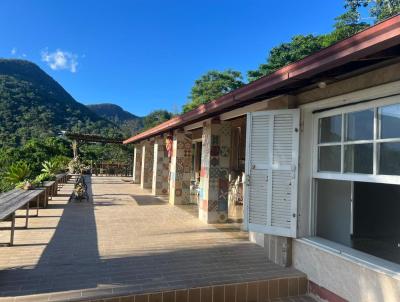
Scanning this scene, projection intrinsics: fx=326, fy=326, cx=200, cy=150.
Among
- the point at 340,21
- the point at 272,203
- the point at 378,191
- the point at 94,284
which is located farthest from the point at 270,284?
the point at 340,21

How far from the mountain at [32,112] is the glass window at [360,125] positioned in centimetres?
3788

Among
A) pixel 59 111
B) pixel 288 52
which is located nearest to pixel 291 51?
pixel 288 52

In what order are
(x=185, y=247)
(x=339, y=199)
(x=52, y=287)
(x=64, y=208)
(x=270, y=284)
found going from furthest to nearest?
(x=64, y=208), (x=185, y=247), (x=339, y=199), (x=270, y=284), (x=52, y=287)

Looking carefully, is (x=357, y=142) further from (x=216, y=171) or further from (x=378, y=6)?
(x=378, y=6)

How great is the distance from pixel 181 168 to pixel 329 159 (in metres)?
6.27

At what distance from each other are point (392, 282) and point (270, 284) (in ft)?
4.44

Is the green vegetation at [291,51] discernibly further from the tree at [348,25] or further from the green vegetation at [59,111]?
the tree at [348,25]

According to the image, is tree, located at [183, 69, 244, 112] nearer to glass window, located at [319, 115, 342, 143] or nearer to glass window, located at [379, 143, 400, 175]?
glass window, located at [319, 115, 342, 143]

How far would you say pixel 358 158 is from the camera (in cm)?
346

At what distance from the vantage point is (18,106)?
148 ft

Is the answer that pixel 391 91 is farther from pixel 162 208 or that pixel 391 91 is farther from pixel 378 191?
pixel 162 208

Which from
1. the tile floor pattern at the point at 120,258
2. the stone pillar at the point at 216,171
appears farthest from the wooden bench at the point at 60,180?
the stone pillar at the point at 216,171

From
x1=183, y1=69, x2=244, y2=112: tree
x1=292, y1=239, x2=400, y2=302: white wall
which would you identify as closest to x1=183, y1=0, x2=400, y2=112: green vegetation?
x1=183, y1=69, x2=244, y2=112: tree

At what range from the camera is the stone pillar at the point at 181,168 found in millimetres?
9805
